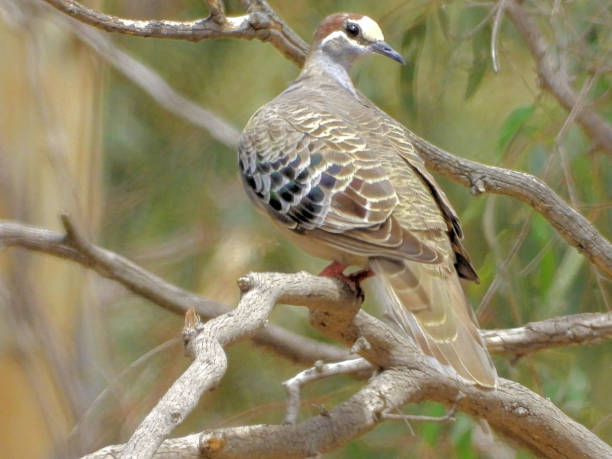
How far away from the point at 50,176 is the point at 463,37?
179 centimetres

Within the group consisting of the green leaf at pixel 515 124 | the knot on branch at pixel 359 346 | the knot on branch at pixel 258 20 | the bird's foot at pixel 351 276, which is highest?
the knot on branch at pixel 258 20

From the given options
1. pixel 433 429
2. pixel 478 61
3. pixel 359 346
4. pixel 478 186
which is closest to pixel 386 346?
pixel 359 346

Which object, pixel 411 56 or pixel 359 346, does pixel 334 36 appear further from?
pixel 359 346

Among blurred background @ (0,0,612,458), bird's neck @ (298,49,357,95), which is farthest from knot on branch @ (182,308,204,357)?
bird's neck @ (298,49,357,95)

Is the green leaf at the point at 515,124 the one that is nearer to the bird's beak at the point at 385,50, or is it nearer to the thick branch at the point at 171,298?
the bird's beak at the point at 385,50

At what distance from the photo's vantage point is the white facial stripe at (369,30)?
154 inches

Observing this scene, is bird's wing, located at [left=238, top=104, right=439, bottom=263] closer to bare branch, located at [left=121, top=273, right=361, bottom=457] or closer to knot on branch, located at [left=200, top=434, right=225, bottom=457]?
bare branch, located at [left=121, top=273, right=361, bottom=457]

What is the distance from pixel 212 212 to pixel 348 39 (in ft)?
7.57

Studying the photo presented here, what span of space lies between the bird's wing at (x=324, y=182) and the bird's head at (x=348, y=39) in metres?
0.51

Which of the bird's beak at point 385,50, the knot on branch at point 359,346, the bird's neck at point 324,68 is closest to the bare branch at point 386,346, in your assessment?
the knot on branch at point 359,346

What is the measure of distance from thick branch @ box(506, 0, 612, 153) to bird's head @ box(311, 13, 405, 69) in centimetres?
65

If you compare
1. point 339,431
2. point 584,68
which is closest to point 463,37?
point 584,68

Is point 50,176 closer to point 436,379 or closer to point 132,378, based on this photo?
point 132,378

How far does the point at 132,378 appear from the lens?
437 cm
